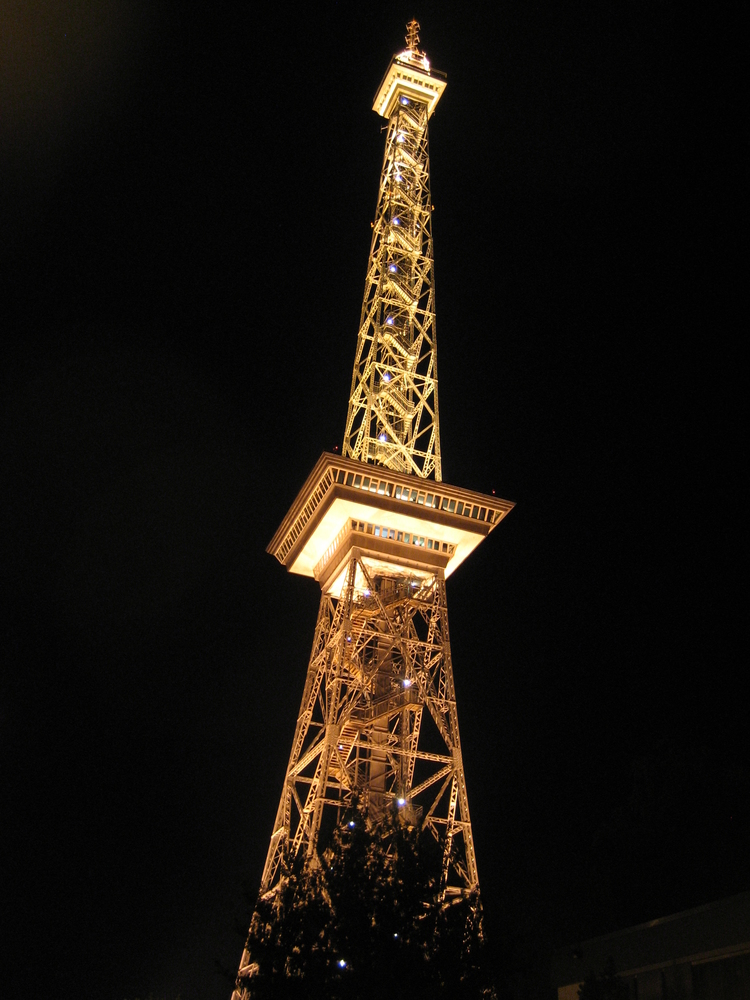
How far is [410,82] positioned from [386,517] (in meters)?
26.7

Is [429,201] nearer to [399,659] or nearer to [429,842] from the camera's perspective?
[399,659]

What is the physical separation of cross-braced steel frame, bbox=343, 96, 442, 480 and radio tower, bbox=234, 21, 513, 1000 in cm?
10

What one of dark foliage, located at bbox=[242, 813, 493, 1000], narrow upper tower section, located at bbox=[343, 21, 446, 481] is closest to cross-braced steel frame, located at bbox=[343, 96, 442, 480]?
narrow upper tower section, located at bbox=[343, 21, 446, 481]

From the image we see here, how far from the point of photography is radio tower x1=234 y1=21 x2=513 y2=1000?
3856cm

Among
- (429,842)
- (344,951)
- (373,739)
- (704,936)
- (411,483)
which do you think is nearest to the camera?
(344,951)

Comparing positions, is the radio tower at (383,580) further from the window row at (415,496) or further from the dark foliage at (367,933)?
the dark foliage at (367,933)

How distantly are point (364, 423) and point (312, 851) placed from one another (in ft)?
62.4

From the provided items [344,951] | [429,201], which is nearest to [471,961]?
[344,951]

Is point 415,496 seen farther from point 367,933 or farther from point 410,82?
point 410,82

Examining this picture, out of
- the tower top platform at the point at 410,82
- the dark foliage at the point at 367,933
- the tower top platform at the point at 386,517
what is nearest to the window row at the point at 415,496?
the tower top platform at the point at 386,517

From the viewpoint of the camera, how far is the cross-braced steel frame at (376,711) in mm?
37719

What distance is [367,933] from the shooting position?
21.6 meters

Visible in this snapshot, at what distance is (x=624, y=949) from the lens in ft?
121

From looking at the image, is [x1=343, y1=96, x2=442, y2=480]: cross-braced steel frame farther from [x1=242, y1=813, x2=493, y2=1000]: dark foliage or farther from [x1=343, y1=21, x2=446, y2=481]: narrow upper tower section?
[x1=242, y1=813, x2=493, y2=1000]: dark foliage
